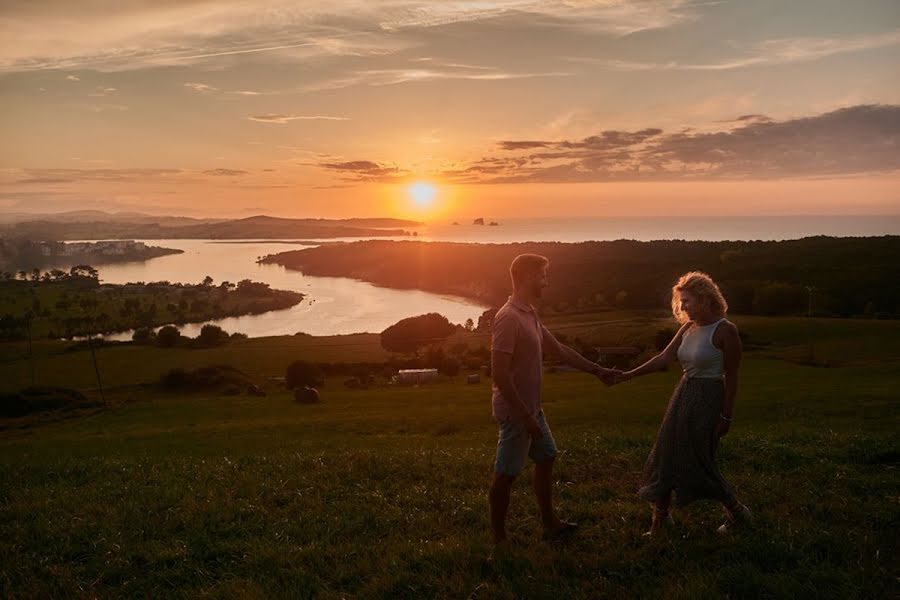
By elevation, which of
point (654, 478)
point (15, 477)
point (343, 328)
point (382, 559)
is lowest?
point (343, 328)

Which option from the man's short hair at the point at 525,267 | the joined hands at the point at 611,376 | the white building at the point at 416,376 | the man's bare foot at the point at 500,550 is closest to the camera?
the man's bare foot at the point at 500,550

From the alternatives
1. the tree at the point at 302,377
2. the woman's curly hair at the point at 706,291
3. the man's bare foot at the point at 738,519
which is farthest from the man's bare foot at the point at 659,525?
the tree at the point at 302,377

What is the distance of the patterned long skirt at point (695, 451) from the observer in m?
7.18

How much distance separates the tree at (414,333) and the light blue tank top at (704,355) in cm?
7584

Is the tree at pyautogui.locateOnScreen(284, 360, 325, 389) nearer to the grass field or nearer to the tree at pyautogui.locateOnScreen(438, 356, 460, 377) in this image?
the tree at pyautogui.locateOnScreen(438, 356, 460, 377)

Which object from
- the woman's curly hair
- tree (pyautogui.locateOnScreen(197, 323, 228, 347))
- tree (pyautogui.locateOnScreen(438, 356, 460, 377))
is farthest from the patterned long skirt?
tree (pyautogui.locateOnScreen(197, 323, 228, 347))

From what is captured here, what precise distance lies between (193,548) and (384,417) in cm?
2418

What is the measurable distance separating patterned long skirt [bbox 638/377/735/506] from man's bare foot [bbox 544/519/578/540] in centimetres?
99

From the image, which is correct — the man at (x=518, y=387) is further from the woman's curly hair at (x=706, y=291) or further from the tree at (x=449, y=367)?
the tree at (x=449, y=367)

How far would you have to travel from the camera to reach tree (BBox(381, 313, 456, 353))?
283ft

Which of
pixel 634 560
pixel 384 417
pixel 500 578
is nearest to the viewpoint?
pixel 500 578

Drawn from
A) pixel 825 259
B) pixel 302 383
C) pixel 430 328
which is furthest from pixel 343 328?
pixel 825 259

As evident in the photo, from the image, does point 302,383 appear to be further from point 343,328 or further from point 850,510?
point 343,328

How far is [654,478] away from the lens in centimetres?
746
